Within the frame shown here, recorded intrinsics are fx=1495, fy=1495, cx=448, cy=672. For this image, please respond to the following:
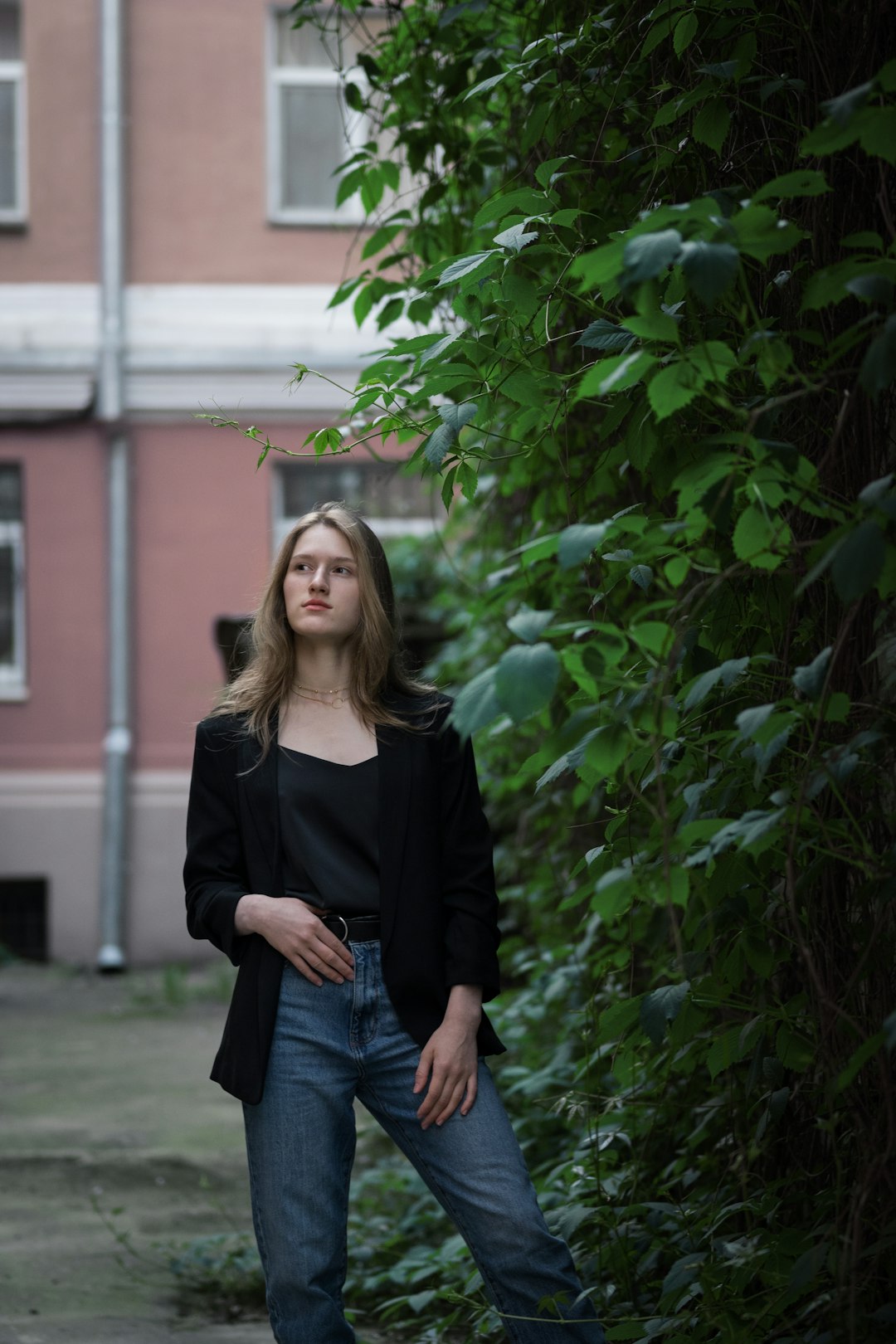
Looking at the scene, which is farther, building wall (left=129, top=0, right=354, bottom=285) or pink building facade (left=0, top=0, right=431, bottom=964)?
building wall (left=129, top=0, right=354, bottom=285)

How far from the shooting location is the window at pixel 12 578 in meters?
10.7

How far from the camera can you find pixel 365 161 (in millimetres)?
3533

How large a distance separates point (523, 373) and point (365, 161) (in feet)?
4.88

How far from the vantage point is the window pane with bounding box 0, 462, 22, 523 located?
10.7 metres

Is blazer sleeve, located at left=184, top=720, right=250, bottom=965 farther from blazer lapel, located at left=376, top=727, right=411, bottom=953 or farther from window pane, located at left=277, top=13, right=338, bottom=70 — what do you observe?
window pane, located at left=277, top=13, right=338, bottom=70

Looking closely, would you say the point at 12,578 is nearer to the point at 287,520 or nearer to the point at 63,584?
the point at 63,584

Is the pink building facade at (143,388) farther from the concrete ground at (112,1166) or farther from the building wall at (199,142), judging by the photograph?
the concrete ground at (112,1166)

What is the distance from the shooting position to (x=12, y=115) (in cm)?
1096

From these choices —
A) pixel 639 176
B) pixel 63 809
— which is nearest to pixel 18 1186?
pixel 639 176

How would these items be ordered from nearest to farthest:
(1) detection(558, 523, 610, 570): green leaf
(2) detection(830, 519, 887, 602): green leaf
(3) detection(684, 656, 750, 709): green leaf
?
(2) detection(830, 519, 887, 602): green leaf
(1) detection(558, 523, 610, 570): green leaf
(3) detection(684, 656, 750, 709): green leaf

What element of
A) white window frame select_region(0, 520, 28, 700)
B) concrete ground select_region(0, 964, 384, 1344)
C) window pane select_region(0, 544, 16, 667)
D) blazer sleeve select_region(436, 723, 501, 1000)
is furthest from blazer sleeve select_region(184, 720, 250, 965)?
window pane select_region(0, 544, 16, 667)

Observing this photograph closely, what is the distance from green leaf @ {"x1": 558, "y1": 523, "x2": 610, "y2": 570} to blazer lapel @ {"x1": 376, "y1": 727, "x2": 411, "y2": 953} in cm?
89

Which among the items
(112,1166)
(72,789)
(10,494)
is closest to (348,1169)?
(112,1166)

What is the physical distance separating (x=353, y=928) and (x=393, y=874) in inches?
4.4
